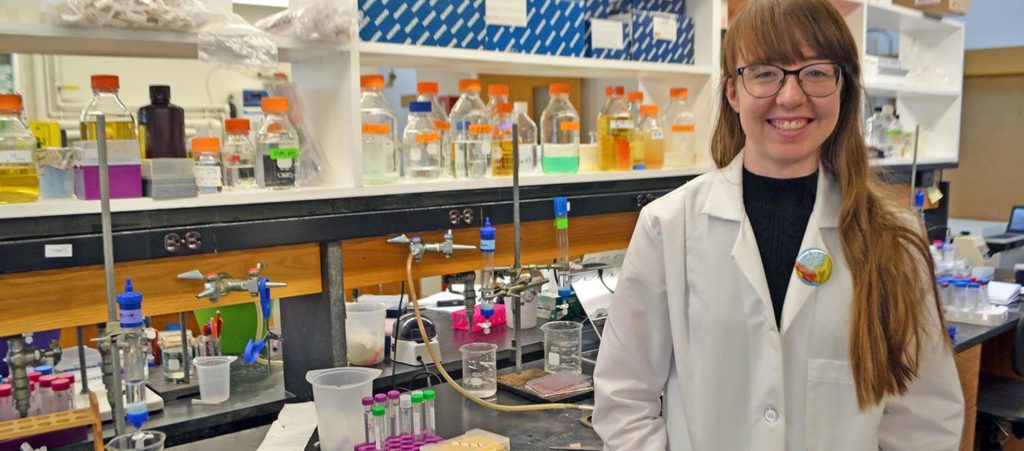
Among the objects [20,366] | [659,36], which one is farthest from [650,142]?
[20,366]

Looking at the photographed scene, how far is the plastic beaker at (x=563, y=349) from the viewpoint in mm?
2119

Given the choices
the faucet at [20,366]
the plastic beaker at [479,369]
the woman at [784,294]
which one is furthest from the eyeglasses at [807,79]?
the faucet at [20,366]

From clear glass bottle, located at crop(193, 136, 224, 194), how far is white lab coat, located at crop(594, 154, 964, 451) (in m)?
0.88

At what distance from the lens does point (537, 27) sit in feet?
7.13

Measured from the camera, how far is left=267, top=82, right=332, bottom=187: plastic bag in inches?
72.9

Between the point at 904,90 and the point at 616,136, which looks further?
the point at 904,90

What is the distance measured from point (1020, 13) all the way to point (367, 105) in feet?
14.2

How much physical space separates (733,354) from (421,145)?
3.44 ft

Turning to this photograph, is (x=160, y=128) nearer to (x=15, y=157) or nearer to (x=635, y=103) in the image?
(x=15, y=157)

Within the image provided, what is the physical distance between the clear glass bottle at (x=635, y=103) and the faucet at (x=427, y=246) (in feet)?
2.74

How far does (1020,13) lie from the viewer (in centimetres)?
459

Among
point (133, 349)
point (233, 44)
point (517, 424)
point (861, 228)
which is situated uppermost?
point (233, 44)

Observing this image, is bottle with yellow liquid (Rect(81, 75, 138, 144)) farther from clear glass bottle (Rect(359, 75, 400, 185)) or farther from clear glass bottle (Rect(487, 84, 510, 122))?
clear glass bottle (Rect(487, 84, 510, 122))

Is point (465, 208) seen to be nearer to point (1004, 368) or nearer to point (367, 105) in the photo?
point (367, 105)
